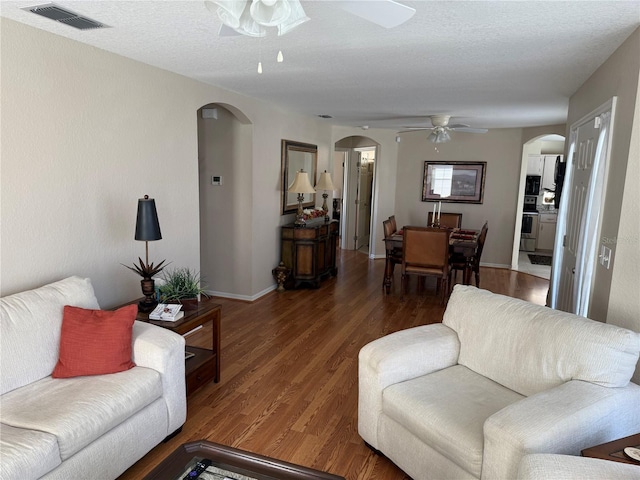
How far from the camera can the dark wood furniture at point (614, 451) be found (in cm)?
153

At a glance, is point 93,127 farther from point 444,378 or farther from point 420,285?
point 420,285

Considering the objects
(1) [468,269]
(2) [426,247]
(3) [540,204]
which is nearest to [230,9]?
(2) [426,247]

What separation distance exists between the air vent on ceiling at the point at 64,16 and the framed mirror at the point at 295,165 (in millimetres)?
3245

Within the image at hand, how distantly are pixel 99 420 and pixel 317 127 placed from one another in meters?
5.46

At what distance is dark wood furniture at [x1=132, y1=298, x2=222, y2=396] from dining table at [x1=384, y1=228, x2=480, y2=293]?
3.15 meters

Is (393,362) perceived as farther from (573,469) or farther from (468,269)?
(468,269)

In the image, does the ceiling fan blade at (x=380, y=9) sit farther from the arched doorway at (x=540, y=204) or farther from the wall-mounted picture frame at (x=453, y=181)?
the arched doorway at (x=540, y=204)

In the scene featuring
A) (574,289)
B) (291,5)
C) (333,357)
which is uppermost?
(291,5)

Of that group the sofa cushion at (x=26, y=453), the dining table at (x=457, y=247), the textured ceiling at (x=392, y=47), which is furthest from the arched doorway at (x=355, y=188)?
the sofa cushion at (x=26, y=453)

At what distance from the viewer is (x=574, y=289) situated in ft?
11.0

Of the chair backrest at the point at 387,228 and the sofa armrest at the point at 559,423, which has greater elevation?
the chair backrest at the point at 387,228

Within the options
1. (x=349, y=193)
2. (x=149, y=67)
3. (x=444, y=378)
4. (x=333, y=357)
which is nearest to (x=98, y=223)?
(x=149, y=67)

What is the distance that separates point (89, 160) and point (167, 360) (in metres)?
1.55

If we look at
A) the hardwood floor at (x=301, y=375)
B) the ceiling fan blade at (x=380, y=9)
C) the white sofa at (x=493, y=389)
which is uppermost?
the ceiling fan blade at (x=380, y=9)
